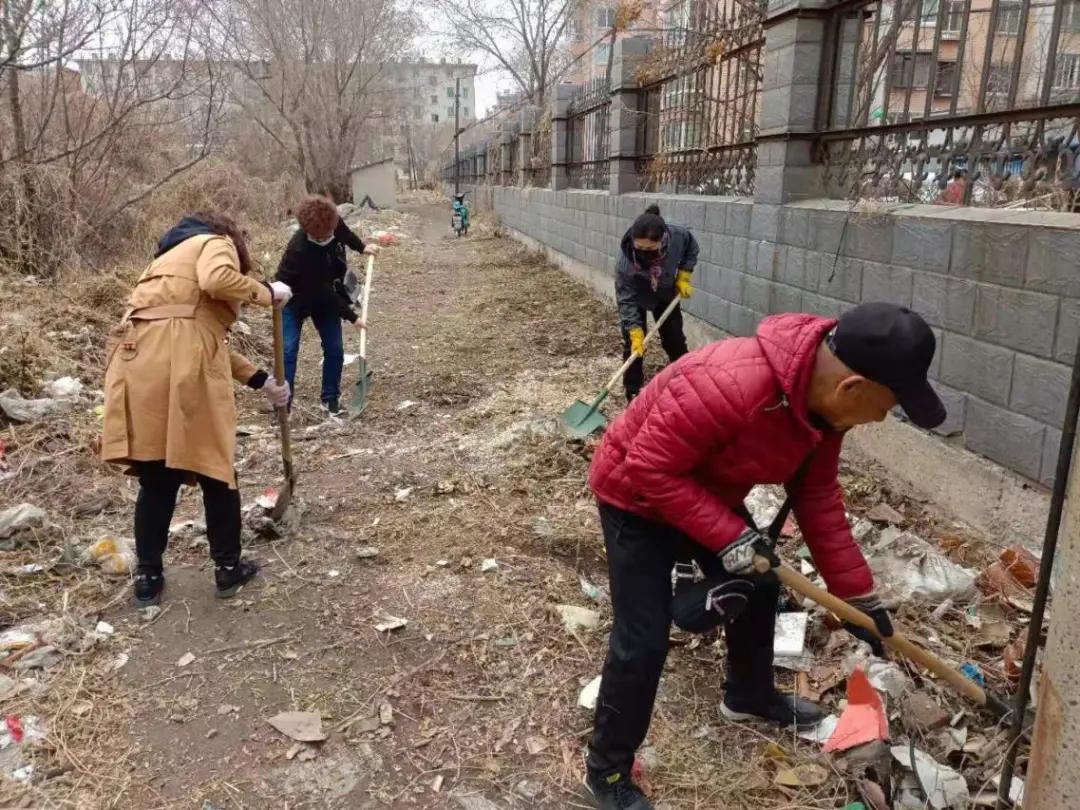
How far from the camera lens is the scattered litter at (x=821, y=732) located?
249cm

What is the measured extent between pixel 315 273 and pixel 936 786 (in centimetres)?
467

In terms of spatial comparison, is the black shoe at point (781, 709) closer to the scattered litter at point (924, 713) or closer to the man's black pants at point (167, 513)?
the scattered litter at point (924, 713)

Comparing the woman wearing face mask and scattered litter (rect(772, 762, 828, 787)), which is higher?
the woman wearing face mask

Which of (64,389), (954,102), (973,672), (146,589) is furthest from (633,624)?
(64,389)

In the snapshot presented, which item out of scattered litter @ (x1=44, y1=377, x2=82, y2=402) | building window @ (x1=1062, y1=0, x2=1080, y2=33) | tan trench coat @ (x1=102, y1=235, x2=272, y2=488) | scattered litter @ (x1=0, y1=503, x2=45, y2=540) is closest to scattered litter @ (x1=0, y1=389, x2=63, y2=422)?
scattered litter @ (x1=44, y1=377, x2=82, y2=402)

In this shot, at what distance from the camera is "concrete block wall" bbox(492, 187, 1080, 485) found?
123 inches

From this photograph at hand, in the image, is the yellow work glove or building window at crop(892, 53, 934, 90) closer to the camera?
building window at crop(892, 53, 934, 90)

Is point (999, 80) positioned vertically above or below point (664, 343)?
above

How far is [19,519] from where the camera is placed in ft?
12.0

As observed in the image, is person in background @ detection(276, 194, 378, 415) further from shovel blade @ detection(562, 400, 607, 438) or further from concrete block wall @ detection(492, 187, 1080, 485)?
concrete block wall @ detection(492, 187, 1080, 485)

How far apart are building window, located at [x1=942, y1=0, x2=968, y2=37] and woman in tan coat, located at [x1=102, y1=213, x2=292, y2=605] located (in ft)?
11.3

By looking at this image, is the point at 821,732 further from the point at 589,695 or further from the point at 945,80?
the point at 945,80

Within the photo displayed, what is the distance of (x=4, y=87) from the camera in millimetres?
7988

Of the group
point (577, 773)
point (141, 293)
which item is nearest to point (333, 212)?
point (141, 293)
